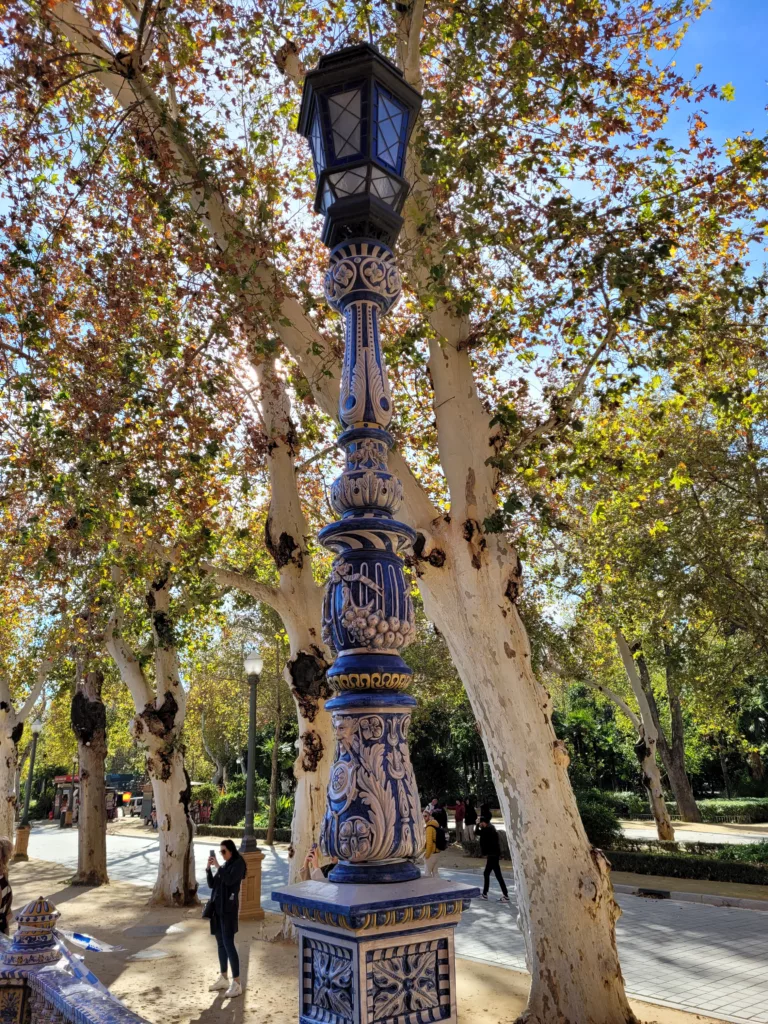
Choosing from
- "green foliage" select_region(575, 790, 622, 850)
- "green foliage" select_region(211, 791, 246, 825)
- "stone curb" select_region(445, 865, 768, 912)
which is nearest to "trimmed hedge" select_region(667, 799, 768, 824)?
"green foliage" select_region(575, 790, 622, 850)

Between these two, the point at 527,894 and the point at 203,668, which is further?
the point at 203,668

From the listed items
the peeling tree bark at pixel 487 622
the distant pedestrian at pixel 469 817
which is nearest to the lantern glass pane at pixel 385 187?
the peeling tree bark at pixel 487 622

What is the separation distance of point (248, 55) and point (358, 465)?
796 centimetres

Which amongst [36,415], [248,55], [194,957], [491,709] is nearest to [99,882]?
[194,957]

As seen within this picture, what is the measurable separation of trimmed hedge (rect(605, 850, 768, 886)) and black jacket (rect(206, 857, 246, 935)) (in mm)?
9050

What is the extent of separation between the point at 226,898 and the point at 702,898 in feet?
32.0

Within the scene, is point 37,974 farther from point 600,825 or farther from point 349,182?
→ point 600,825

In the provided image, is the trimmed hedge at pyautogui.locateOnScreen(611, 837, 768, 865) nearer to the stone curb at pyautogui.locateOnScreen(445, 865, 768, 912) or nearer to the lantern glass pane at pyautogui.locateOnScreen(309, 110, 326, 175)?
the stone curb at pyautogui.locateOnScreen(445, 865, 768, 912)

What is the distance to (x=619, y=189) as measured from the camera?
8.46m

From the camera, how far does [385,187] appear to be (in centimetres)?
345

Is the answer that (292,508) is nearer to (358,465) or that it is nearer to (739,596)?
(358,465)

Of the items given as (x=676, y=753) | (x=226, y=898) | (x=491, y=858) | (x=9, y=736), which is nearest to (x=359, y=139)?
(x=226, y=898)

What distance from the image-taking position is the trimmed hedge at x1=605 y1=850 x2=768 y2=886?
50.8 feet

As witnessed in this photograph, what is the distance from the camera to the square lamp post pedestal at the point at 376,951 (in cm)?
225
